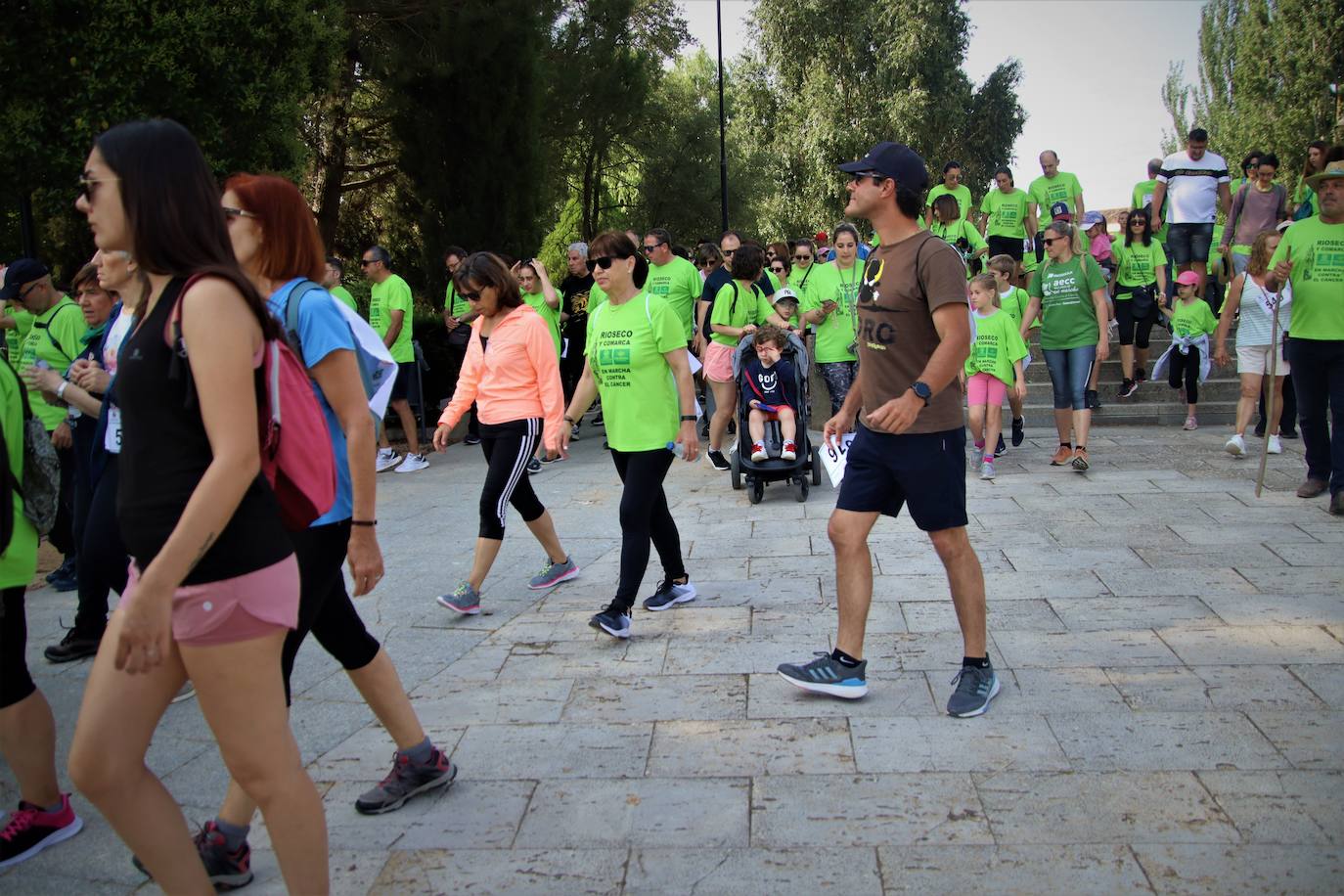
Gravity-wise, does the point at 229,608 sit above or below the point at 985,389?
above

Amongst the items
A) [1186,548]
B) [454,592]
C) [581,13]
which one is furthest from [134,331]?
[581,13]

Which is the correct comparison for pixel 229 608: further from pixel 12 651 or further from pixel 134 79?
pixel 134 79

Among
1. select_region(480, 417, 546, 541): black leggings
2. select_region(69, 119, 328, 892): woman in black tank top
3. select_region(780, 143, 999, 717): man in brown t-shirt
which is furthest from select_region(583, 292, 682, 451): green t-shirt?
select_region(69, 119, 328, 892): woman in black tank top

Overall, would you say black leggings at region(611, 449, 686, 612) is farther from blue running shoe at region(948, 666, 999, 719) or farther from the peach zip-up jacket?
blue running shoe at region(948, 666, 999, 719)

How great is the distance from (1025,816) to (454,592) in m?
3.52

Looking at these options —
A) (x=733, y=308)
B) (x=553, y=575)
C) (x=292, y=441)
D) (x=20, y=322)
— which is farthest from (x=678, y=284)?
(x=292, y=441)

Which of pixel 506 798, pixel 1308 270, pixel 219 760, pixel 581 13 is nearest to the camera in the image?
pixel 506 798

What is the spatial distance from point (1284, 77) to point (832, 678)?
3627 centimetres

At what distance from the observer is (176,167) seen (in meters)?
2.42

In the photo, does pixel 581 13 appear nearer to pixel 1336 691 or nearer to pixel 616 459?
pixel 616 459

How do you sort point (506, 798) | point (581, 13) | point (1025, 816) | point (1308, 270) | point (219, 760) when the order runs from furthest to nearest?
point (581, 13) → point (1308, 270) → point (219, 760) → point (506, 798) → point (1025, 816)

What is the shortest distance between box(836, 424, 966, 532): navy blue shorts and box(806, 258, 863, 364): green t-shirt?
19.4 feet

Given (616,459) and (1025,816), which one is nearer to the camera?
(1025,816)

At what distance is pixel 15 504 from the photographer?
3.62 m
